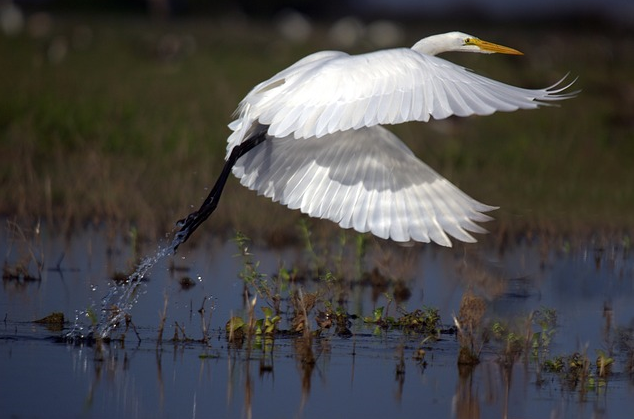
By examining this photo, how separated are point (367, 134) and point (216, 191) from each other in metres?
0.87

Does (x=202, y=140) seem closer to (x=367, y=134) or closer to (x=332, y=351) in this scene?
(x=367, y=134)

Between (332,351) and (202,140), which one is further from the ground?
(202,140)

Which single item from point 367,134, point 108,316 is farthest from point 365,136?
point 108,316

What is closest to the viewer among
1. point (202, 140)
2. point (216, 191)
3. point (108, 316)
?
point (108, 316)

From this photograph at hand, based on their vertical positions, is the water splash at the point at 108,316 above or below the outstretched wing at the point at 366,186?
below

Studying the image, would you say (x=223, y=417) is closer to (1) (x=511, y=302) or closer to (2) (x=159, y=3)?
(1) (x=511, y=302)

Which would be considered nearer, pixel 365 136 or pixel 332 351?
pixel 332 351

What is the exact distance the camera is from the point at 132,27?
2153cm

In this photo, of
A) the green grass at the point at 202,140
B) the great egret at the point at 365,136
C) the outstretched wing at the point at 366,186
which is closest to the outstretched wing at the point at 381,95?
the great egret at the point at 365,136

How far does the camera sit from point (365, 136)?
232 inches

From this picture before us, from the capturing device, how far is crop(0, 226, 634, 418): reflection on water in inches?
190

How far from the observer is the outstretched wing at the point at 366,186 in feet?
18.2

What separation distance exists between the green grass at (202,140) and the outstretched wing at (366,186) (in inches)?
91.7

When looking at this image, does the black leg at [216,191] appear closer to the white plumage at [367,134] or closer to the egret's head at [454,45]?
the white plumage at [367,134]
